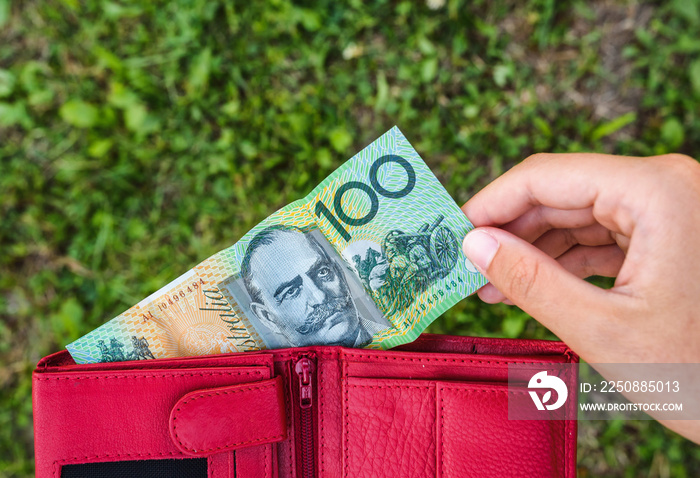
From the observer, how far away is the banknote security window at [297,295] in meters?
1.60

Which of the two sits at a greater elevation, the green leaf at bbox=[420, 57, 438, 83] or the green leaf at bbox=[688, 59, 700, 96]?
the green leaf at bbox=[420, 57, 438, 83]

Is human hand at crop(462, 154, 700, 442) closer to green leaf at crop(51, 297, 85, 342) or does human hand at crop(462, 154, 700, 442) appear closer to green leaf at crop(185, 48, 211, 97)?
green leaf at crop(185, 48, 211, 97)

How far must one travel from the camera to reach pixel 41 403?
1.36m

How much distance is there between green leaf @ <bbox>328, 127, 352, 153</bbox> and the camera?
2.43 metres

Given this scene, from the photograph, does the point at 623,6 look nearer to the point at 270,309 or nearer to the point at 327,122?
the point at 327,122

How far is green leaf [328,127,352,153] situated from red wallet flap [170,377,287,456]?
1.40 metres

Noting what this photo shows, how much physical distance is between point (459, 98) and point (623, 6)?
101 cm

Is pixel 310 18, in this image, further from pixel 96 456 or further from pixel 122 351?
pixel 96 456

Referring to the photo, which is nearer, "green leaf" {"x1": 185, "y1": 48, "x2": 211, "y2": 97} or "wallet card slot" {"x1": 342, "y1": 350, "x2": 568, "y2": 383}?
"wallet card slot" {"x1": 342, "y1": 350, "x2": 568, "y2": 383}

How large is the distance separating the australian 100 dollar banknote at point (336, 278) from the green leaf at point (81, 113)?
55.0 inches

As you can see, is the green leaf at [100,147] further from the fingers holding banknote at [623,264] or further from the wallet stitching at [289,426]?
the fingers holding banknote at [623,264]

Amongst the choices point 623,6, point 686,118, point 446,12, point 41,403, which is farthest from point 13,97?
point 686,118
